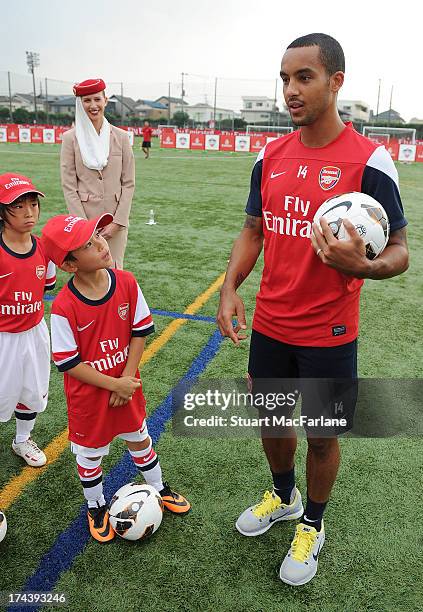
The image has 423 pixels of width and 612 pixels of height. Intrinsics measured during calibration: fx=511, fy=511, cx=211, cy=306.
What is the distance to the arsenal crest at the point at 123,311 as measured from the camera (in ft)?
8.20

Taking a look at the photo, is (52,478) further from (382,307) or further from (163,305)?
(382,307)

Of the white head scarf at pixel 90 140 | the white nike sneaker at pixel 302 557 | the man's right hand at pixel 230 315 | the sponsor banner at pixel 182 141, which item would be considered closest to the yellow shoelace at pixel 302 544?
the white nike sneaker at pixel 302 557

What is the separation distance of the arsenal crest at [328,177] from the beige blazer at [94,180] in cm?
254

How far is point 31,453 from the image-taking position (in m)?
3.28

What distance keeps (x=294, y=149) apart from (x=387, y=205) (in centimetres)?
50

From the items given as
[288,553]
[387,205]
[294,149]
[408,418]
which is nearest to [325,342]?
[387,205]

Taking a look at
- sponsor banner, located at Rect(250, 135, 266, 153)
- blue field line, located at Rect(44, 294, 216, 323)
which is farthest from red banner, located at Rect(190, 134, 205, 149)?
blue field line, located at Rect(44, 294, 216, 323)

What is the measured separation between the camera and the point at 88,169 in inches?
166

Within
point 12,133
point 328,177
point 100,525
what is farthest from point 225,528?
point 12,133

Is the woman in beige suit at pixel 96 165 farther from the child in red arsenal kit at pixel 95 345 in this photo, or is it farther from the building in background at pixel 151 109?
the building in background at pixel 151 109

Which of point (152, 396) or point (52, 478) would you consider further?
point (152, 396)

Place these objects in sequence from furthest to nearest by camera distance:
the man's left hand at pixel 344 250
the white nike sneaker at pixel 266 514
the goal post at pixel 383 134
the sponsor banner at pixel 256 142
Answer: the goal post at pixel 383 134 → the sponsor banner at pixel 256 142 → the white nike sneaker at pixel 266 514 → the man's left hand at pixel 344 250

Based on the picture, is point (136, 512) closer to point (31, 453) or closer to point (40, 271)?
point (31, 453)

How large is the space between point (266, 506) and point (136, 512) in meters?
0.72
